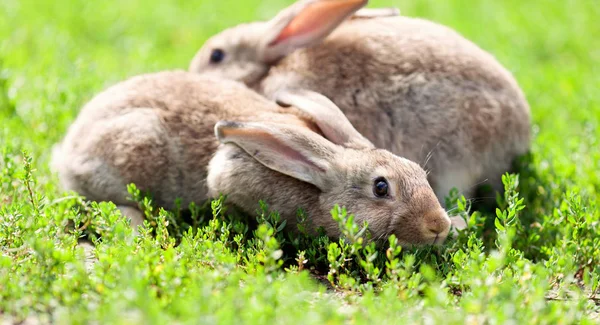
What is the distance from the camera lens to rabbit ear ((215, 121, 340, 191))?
15.0ft

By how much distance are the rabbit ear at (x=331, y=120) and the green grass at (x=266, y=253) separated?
0.66 metres

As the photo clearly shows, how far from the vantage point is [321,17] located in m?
6.00

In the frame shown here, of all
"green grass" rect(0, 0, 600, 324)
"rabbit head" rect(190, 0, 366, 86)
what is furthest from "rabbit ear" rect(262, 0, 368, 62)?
"green grass" rect(0, 0, 600, 324)

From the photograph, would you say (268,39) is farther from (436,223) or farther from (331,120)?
(436,223)

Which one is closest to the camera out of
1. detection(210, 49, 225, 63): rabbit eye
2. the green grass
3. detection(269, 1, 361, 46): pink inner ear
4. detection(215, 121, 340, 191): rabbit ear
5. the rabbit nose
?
the green grass

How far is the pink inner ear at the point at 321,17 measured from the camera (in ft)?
19.6

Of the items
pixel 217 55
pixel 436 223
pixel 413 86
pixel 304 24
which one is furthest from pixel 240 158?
pixel 217 55

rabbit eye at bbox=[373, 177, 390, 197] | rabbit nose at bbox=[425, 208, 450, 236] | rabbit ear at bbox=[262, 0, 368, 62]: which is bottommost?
rabbit nose at bbox=[425, 208, 450, 236]

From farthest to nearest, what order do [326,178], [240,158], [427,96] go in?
[427,96], [240,158], [326,178]

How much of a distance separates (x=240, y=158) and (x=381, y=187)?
0.87 meters

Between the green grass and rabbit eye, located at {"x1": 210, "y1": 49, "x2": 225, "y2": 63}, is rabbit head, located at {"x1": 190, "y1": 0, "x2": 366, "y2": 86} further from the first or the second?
the green grass

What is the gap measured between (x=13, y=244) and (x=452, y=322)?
2203 mm

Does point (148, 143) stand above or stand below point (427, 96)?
above

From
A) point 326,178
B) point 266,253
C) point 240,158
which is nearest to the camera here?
point 266,253
